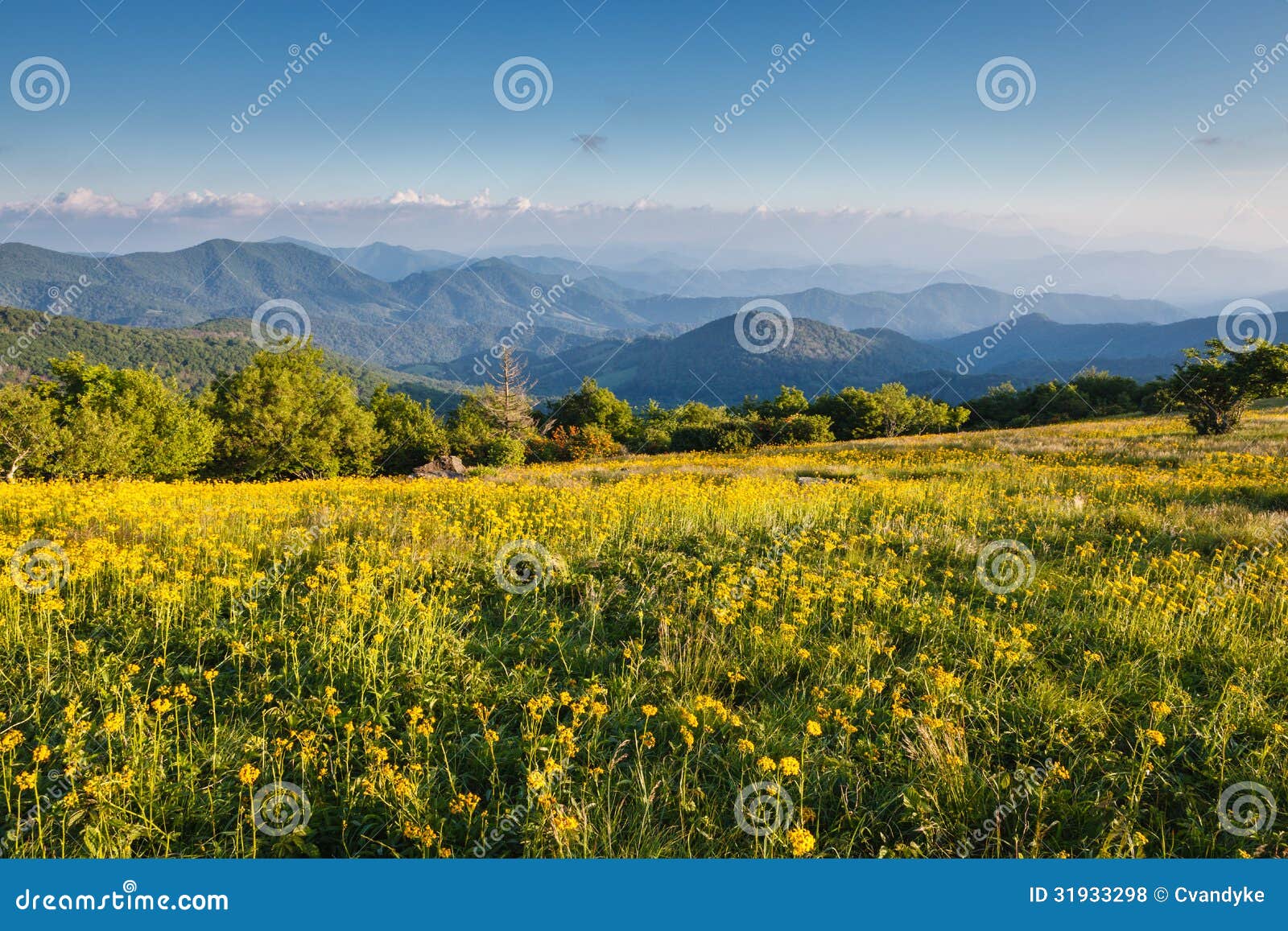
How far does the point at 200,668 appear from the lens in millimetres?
4301

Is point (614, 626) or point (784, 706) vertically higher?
point (614, 626)

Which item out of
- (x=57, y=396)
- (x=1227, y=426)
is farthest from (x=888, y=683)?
(x=57, y=396)

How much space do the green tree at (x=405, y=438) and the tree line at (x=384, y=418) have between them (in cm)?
15

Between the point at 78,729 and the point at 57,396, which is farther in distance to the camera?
the point at 57,396

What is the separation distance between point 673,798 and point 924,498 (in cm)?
876

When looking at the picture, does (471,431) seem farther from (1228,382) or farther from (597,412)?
(1228,382)

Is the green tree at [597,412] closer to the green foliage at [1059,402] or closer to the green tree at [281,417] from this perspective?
the green tree at [281,417]

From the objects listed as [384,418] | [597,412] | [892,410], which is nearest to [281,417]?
[384,418]

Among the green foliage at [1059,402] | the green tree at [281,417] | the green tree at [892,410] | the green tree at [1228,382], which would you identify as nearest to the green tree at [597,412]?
the green tree at [281,417]

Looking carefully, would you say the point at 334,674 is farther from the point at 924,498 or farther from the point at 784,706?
the point at 924,498

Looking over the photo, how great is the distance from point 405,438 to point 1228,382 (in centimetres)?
5462

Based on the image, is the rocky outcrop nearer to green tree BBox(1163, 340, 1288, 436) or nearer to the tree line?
the tree line

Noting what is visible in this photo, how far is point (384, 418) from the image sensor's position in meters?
56.9

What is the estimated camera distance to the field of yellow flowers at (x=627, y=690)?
123 inches
